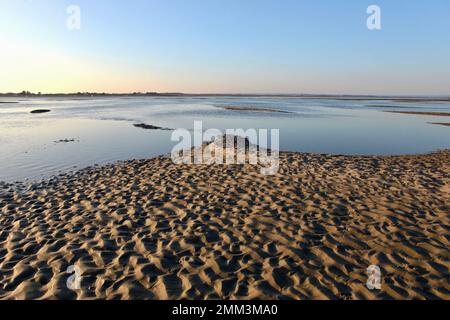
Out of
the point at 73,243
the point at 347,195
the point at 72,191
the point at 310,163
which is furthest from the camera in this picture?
the point at 310,163

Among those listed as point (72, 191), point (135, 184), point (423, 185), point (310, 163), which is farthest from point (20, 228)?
point (423, 185)

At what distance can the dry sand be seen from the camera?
18.6 ft

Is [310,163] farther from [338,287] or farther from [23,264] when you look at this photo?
[23,264]

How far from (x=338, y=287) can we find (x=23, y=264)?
267 inches

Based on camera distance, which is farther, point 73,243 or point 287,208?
point 287,208

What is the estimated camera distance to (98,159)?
17922 mm

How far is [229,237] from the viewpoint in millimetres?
7539

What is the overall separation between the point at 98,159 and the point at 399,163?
700 inches

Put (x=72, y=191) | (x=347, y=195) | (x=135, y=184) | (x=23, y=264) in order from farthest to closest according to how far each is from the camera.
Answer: (x=135, y=184) < (x=72, y=191) < (x=347, y=195) < (x=23, y=264)

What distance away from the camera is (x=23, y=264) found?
637cm

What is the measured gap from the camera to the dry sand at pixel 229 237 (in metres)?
5.68
